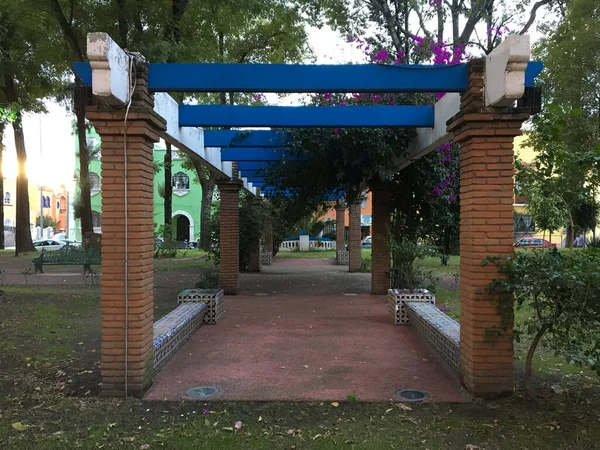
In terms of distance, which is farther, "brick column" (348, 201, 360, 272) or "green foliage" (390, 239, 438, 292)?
"brick column" (348, 201, 360, 272)

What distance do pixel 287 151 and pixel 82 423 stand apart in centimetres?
572

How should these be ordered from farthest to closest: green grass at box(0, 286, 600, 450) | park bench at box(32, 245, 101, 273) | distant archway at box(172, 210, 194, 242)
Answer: distant archway at box(172, 210, 194, 242) < park bench at box(32, 245, 101, 273) < green grass at box(0, 286, 600, 450)

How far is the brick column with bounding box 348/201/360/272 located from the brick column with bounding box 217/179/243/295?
640 centimetres

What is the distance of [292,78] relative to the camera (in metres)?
4.43

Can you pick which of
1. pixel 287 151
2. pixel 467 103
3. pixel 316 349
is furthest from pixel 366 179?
pixel 467 103

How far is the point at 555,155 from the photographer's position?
4367mm

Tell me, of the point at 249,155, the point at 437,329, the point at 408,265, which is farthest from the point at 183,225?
the point at 437,329

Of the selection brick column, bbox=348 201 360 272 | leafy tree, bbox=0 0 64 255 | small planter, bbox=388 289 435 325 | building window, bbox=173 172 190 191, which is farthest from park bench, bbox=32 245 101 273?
building window, bbox=173 172 190 191

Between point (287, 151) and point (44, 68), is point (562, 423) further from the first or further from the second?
point (44, 68)

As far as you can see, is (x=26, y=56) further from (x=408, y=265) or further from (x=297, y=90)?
(x=297, y=90)

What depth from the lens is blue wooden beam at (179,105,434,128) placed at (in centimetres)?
587

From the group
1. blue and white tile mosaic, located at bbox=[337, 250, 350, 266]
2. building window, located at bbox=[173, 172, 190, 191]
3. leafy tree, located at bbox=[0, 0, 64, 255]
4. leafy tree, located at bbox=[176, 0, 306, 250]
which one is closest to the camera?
leafy tree, located at bbox=[0, 0, 64, 255]

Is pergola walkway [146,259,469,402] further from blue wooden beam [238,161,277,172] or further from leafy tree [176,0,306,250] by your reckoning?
leafy tree [176,0,306,250]

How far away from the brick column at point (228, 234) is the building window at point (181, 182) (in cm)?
3076
